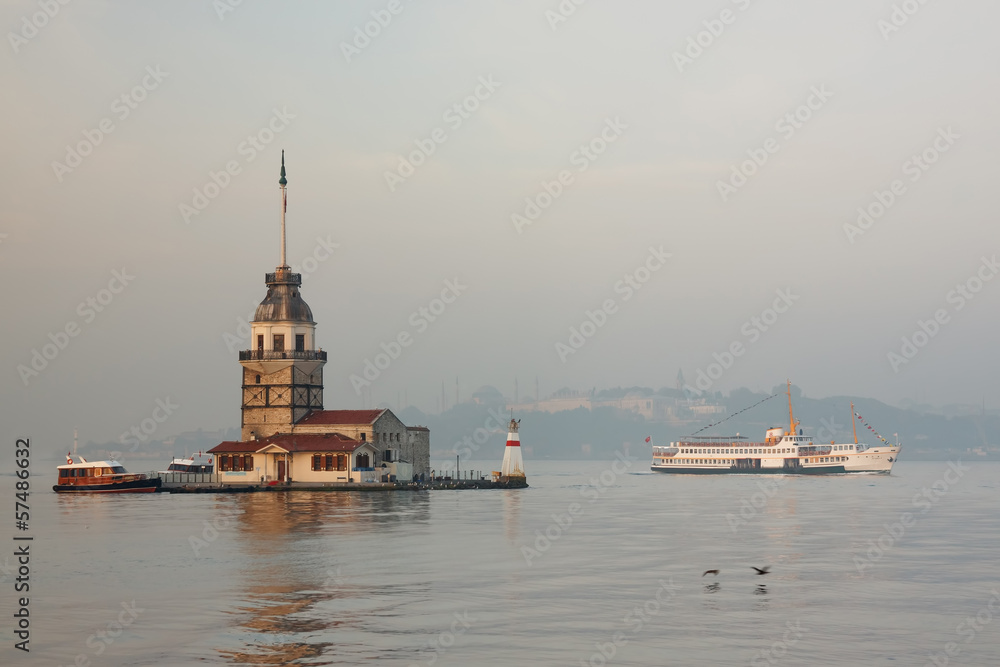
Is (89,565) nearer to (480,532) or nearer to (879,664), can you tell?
(480,532)

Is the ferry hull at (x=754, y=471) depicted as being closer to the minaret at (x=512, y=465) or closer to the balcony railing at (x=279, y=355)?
the minaret at (x=512, y=465)

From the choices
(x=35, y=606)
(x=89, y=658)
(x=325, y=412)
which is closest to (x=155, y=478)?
(x=325, y=412)

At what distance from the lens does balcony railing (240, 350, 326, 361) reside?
3634 inches

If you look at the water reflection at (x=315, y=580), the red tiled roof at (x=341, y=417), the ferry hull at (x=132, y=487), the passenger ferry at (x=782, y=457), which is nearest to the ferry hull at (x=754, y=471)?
the passenger ferry at (x=782, y=457)

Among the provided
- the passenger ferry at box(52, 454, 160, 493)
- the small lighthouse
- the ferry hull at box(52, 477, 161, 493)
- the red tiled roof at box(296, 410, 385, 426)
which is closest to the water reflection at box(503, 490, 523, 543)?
the small lighthouse

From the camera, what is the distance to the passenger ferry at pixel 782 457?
150 m

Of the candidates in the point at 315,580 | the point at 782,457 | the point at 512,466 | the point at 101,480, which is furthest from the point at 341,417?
the point at 782,457

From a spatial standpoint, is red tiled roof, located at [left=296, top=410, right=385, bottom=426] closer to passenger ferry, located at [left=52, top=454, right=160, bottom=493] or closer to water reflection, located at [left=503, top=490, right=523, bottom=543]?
water reflection, located at [left=503, top=490, right=523, bottom=543]

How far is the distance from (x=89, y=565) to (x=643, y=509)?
4245 cm

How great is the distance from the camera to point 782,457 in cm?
15338

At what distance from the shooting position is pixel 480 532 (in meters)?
54.8

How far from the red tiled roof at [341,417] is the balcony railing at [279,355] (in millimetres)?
4704

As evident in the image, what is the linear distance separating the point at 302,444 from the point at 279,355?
8.02 meters

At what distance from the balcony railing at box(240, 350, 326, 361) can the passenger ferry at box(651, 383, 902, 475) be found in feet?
234
